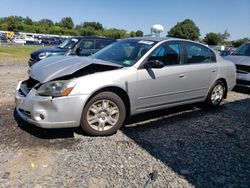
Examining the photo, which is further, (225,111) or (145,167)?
(225,111)

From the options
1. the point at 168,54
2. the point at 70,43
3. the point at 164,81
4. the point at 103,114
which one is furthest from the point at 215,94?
the point at 70,43

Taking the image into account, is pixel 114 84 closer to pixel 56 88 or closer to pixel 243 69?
pixel 56 88

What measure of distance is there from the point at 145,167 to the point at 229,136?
Answer: 2.06 m

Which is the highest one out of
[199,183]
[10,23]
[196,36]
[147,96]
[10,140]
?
[10,23]

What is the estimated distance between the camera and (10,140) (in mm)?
4305

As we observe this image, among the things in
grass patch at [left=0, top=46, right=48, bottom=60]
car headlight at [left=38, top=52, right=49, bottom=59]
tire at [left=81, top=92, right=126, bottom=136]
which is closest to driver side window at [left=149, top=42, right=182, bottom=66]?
tire at [left=81, top=92, right=126, bottom=136]

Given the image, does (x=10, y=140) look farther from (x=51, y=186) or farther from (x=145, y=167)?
(x=145, y=167)

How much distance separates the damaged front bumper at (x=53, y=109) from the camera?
13.5ft

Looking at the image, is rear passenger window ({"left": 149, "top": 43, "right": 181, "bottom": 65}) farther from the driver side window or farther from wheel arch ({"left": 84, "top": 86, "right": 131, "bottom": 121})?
wheel arch ({"left": 84, "top": 86, "right": 131, "bottom": 121})

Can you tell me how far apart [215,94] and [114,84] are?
3.12m

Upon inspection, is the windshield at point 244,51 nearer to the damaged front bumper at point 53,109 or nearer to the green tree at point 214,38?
the damaged front bumper at point 53,109

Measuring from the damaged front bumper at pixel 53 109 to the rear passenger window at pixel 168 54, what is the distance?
5.57 ft

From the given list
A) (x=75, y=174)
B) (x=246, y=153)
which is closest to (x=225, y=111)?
(x=246, y=153)

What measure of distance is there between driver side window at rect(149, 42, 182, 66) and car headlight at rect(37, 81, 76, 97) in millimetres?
1674
